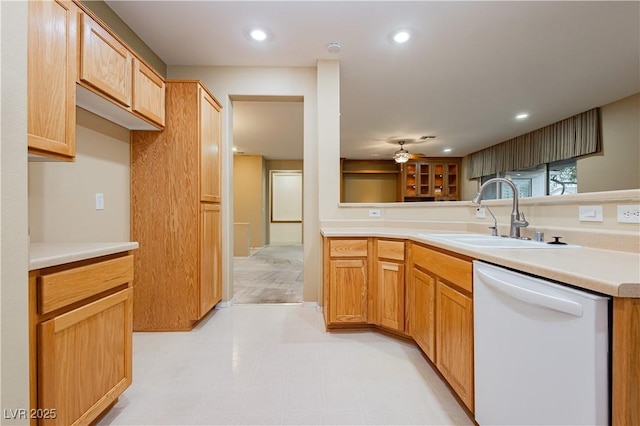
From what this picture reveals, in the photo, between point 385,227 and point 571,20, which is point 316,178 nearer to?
point 385,227

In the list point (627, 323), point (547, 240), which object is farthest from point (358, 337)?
point (627, 323)

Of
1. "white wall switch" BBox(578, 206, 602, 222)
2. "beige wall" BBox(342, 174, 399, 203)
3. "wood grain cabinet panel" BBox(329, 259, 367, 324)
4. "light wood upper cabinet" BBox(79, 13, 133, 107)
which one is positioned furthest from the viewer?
"beige wall" BBox(342, 174, 399, 203)

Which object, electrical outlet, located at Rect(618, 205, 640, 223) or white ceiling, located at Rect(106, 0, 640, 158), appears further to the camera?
white ceiling, located at Rect(106, 0, 640, 158)

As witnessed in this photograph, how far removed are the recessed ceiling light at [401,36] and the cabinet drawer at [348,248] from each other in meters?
1.79

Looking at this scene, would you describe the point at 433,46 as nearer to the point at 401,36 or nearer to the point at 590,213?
the point at 401,36

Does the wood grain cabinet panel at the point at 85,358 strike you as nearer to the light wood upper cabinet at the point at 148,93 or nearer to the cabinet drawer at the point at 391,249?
the light wood upper cabinet at the point at 148,93

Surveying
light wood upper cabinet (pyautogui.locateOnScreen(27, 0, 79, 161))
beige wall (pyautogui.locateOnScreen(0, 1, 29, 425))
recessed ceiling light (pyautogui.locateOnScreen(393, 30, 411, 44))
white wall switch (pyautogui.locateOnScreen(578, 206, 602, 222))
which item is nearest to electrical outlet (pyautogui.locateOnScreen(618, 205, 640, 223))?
white wall switch (pyautogui.locateOnScreen(578, 206, 602, 222))

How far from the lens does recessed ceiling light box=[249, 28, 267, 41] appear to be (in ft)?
7.50

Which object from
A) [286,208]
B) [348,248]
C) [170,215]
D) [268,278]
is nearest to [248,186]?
[286,208]

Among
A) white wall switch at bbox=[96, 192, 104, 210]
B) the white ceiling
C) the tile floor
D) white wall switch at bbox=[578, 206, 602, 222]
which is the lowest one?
the tile floor

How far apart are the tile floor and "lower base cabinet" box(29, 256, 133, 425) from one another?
296mm

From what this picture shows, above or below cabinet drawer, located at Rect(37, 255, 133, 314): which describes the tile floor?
below

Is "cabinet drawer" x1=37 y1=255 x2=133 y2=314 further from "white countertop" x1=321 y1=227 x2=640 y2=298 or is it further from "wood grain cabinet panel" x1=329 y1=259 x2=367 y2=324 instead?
"white countertop" x1=321 y1=227 x2=640 y2=298

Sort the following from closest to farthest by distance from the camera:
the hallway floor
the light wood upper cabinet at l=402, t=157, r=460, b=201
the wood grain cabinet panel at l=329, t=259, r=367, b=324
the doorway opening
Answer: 1. the wood grain cabinet panel at l=329, t=259, r=367, b=324
2. the hallway floor
3. the doorway opening
4. the light wood upper cabinet at l=402, t=157, r=460, b=201
